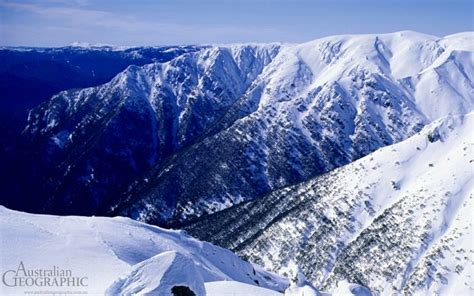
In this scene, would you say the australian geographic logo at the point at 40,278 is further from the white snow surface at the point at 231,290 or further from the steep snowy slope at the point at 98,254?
the white snow surface at the point at 231,290

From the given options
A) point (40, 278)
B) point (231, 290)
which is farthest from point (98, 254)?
point (231, 290)

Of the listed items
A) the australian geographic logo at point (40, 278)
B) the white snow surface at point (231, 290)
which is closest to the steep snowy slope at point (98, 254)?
the australian geographic logo at point (40, 278)

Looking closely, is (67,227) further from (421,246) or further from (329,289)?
(421,246)

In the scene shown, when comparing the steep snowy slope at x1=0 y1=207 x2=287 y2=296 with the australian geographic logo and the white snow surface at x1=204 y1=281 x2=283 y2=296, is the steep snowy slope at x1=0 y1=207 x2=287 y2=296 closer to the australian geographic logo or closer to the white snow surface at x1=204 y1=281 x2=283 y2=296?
the australian geographic logo

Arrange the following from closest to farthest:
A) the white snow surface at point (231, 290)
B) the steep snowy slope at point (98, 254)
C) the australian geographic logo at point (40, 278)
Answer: the steep snowy slope at point (98, 254), the australian geographic logo at point (40, 278), the white snow surface at point (231, 290)

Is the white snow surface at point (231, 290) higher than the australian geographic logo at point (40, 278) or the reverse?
the reverse

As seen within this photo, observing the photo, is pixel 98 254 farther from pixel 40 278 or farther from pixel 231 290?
pixel 231 290
